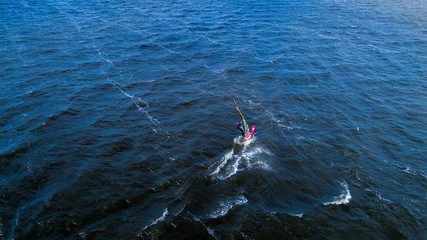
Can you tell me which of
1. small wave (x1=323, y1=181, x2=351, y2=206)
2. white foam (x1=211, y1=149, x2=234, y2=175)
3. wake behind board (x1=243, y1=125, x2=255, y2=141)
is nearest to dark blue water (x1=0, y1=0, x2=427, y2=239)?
small wave (x1=323, y1=181, x2=351, y2=206)

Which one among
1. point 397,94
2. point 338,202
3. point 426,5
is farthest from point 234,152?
point 426,5

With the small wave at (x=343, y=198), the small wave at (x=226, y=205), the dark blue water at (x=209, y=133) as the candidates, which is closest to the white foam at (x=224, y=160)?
the dark blue water at (x=209, y=133)

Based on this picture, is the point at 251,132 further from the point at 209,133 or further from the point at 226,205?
the point at 226,205

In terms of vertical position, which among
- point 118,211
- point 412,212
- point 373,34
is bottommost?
point 118,211

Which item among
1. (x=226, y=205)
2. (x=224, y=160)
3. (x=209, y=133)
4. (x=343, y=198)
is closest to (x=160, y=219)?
(x=226, y=205)

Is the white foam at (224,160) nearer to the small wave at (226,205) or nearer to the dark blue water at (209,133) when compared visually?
the dark blue water at (209,133)

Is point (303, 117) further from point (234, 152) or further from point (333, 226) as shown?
point (333, 226)

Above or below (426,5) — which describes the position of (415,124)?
below

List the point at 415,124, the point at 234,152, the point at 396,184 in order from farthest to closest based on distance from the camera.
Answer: the point at 415,124
the point at 234,152
the point at 396,184
